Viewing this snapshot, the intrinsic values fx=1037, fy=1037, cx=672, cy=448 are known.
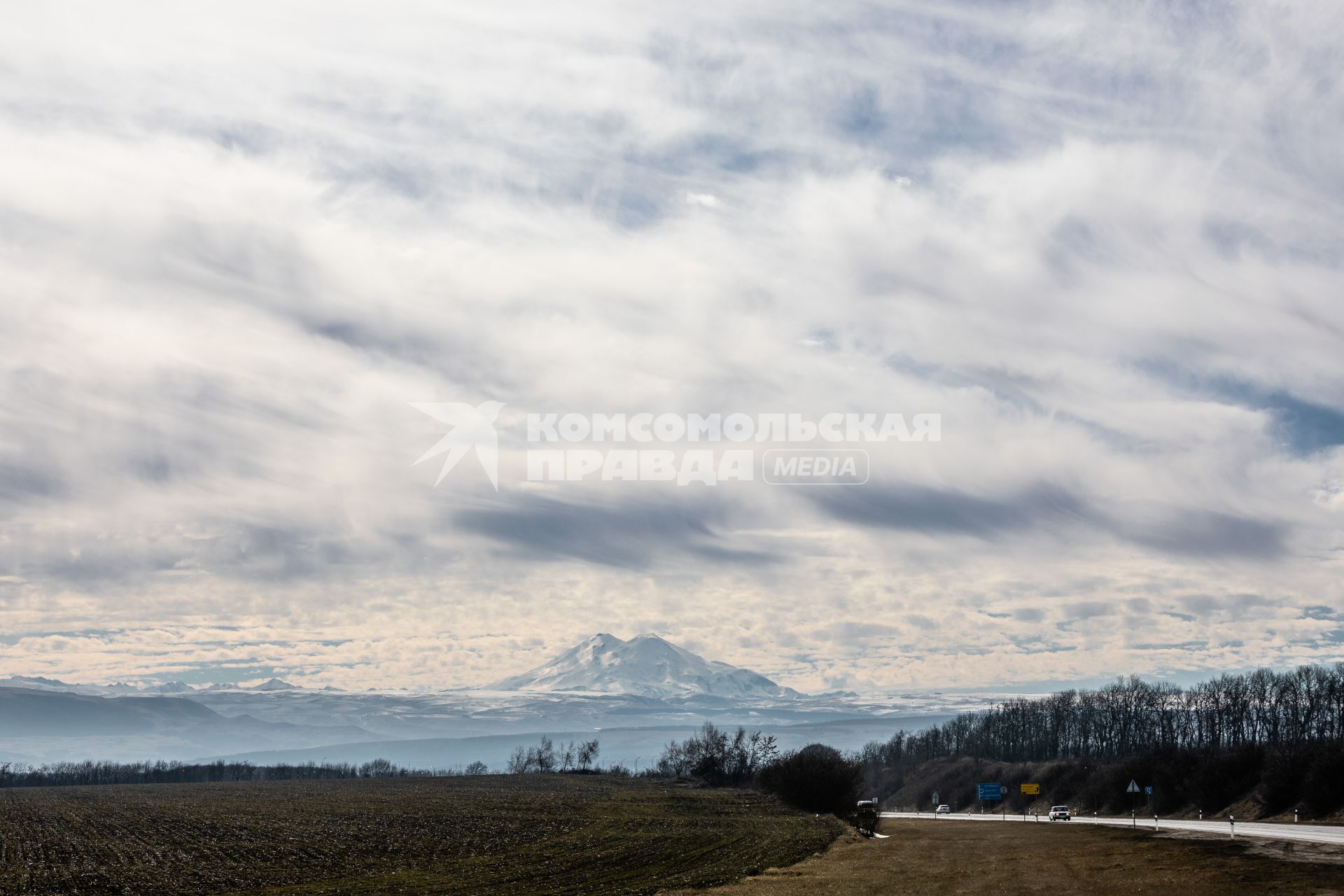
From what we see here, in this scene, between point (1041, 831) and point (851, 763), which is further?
point (851, 763)

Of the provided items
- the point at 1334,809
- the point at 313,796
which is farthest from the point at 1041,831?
the point at 313,796

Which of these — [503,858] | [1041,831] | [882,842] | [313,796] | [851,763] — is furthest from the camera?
[313,796]

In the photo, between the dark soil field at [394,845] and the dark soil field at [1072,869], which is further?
the dark soil field at [394,845]

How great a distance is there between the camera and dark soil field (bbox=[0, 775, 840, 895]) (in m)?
53.4

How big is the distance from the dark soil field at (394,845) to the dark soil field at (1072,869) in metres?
4.96

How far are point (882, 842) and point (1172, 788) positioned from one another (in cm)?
8163

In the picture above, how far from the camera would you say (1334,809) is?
110 meters

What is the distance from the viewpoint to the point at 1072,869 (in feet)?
190

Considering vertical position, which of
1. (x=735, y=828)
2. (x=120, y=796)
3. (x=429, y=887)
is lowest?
(x=120, y=796)

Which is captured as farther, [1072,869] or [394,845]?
[394,845]

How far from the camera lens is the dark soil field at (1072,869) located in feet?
156

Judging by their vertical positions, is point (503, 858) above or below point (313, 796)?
above

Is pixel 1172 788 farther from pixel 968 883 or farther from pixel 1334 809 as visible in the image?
pixel 968 883

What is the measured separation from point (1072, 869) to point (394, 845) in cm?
4489
